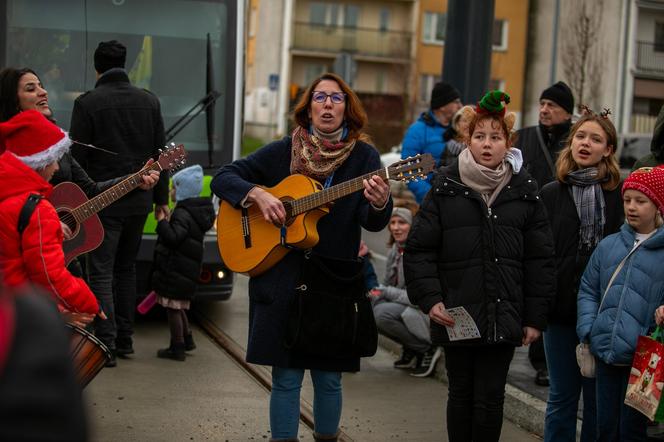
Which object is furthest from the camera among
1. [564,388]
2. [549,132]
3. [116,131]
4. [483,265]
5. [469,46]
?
[469,46]

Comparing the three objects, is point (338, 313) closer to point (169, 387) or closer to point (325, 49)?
point (169, 387)

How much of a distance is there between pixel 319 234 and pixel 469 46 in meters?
4.78

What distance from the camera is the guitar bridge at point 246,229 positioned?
5248 mm

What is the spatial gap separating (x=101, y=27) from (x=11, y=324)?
8.42m

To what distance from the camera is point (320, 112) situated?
5.16 metres

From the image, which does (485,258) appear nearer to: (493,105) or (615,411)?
(493,105)

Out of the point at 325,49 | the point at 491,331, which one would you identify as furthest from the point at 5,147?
the point at 325,49

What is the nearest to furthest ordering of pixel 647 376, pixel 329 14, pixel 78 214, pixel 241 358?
1. pixel 647 376
2. pixel 78 214
3. pixel 241 358
4. pixel 329 14

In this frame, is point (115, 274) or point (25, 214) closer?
point (25, 214)

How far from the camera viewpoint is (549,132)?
7270 millimetres

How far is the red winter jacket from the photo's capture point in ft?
14.1

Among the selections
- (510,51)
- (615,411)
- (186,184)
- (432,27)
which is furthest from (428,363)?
(432,27)

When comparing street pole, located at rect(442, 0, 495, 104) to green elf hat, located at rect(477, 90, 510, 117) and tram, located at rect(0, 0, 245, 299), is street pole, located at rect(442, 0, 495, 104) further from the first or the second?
green elf hat, located at rect(477, 90, 510, 117)

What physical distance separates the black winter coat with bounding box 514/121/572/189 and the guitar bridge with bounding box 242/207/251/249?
2.42 metres
